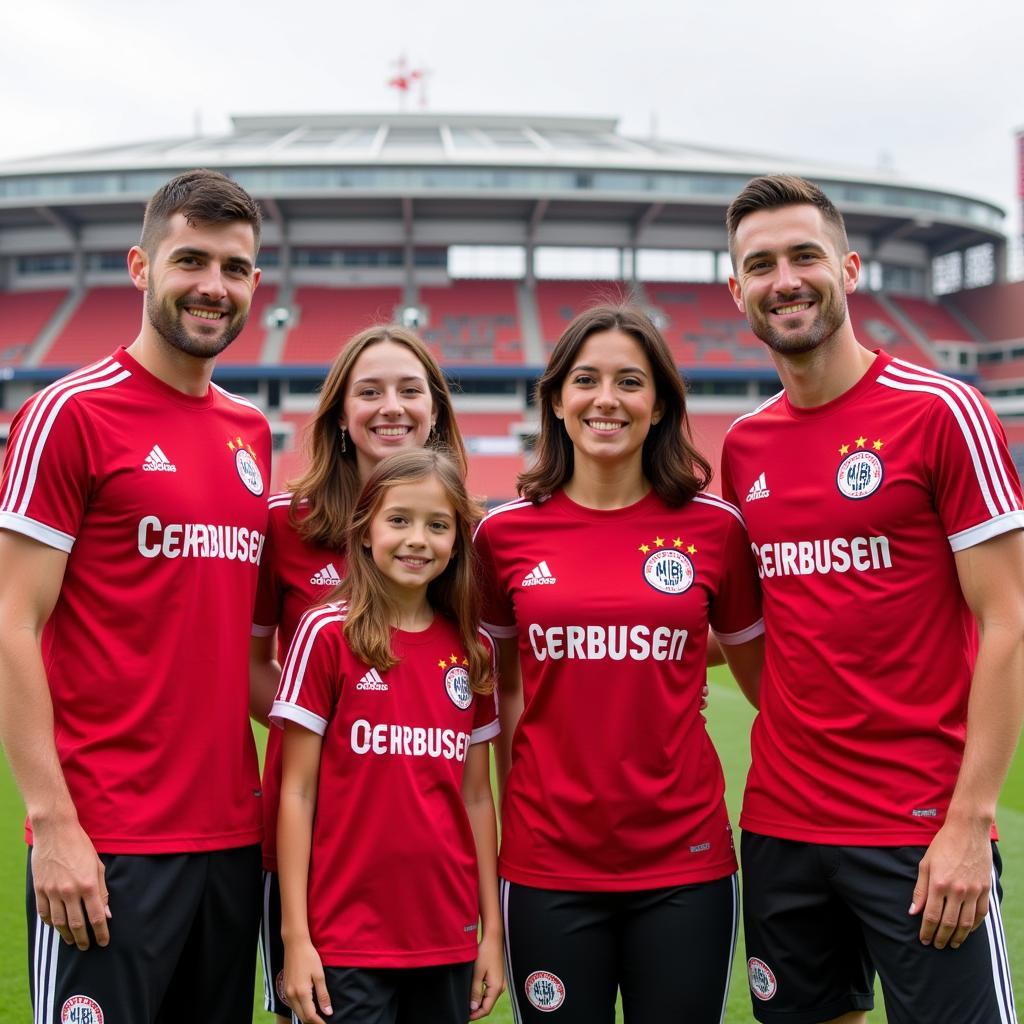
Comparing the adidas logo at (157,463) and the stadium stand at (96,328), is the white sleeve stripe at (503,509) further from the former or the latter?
the stadium stand at (96,328)

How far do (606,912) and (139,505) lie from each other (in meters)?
1.45

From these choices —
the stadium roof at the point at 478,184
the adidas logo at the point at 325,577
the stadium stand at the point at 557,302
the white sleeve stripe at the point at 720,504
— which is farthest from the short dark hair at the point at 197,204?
the stadium stand at the point at 557,302

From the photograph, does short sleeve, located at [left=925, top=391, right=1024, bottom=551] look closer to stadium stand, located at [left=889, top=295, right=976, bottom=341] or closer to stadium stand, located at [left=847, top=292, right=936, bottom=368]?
stadium stand, located at [left=847, top=292, right=936, bottom=368]

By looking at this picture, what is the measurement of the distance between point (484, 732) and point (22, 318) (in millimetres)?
33999

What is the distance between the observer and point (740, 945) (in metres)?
4.41

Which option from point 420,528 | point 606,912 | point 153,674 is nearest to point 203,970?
point 153,674

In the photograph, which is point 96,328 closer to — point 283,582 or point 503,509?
point 283,582

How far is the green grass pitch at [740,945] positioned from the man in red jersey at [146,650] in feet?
4.92

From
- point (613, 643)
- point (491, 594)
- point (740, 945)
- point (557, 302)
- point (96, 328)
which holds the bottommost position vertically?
point (740, 945)

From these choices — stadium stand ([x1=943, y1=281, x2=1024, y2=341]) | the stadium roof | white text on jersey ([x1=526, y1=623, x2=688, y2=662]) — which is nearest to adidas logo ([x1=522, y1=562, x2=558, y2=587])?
white text on jersey ([x1=526, y1=623, x2=688, y2=662])

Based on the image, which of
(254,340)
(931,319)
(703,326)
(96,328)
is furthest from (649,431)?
(931,319)

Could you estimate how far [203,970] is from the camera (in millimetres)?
2578

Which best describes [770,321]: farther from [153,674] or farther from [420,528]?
[153,674]

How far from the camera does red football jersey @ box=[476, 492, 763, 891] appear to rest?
2537mm
